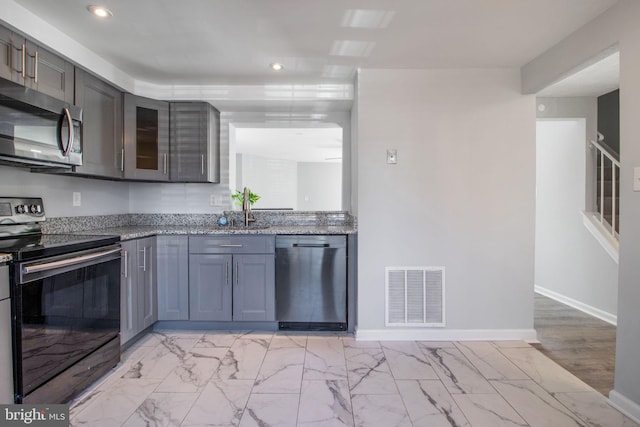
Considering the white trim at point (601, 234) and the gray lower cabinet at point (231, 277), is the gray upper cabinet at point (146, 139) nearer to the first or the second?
the gray lower cabinet at point (231, 277)

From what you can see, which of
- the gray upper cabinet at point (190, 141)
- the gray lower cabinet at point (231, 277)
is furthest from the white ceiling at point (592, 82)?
the gray upper cabinet at point (190, 141)

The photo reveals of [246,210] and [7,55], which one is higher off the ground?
[7,55]

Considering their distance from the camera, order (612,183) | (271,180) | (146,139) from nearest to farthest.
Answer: (146,139) → (612,183) → (271,180)

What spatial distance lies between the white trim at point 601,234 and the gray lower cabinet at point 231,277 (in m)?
3.30

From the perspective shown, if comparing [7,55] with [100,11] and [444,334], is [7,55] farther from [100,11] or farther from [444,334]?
[444,334]

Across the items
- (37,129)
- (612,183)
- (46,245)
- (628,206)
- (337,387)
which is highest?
(37,129)

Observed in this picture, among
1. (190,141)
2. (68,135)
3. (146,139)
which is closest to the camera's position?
(68,135)

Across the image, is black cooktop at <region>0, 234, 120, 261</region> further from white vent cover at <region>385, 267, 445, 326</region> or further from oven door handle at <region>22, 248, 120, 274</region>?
white vent cover at <region>385, 267, 445, 326</region>

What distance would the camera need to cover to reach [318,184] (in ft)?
31.0

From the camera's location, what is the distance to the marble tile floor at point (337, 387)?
5.47ft

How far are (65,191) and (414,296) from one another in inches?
116

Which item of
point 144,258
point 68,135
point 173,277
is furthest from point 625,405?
point 68,135

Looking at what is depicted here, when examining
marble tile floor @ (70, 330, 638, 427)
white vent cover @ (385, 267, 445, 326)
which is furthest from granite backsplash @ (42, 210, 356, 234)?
marble tile floor @ (70, 330, 638, 427)

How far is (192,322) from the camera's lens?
280 cm
